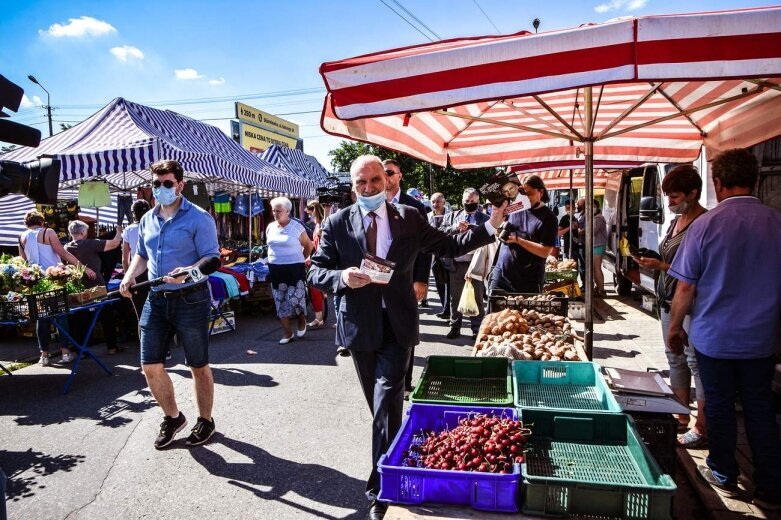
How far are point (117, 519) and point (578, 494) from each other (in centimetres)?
275

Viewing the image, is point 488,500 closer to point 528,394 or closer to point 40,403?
point 528,394

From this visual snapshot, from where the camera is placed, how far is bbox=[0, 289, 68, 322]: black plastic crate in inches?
219

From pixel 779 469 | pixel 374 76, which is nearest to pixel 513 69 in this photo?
pixel 374 76

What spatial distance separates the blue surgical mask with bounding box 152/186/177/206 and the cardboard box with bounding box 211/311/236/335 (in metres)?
4.36

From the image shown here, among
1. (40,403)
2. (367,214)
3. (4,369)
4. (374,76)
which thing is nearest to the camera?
(374,76)

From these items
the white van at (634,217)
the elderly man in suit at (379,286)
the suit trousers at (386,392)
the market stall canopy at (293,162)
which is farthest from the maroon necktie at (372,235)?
the market stall canopy at (293,162)

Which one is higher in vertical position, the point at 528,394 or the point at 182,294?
the point at 182,294

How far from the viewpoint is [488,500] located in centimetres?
205

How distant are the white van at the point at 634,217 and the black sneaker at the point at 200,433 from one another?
17.5 ft

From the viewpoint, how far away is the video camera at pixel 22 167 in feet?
8.61

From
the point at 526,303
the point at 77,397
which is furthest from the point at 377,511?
the point at 77,397

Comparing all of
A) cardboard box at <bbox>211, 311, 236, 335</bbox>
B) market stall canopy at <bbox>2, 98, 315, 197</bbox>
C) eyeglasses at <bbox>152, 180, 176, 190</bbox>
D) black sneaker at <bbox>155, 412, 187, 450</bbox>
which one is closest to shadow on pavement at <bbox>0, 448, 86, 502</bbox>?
black sneaker at <bbox>155, 412, 187, 450</bbox>

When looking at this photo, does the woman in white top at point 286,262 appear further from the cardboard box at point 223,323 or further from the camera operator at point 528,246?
the camera operator at point 528,246

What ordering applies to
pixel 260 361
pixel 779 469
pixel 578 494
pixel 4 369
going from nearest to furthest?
pixel 578 494
pixel 779 469
pixel 4 369
pixel 260 361
